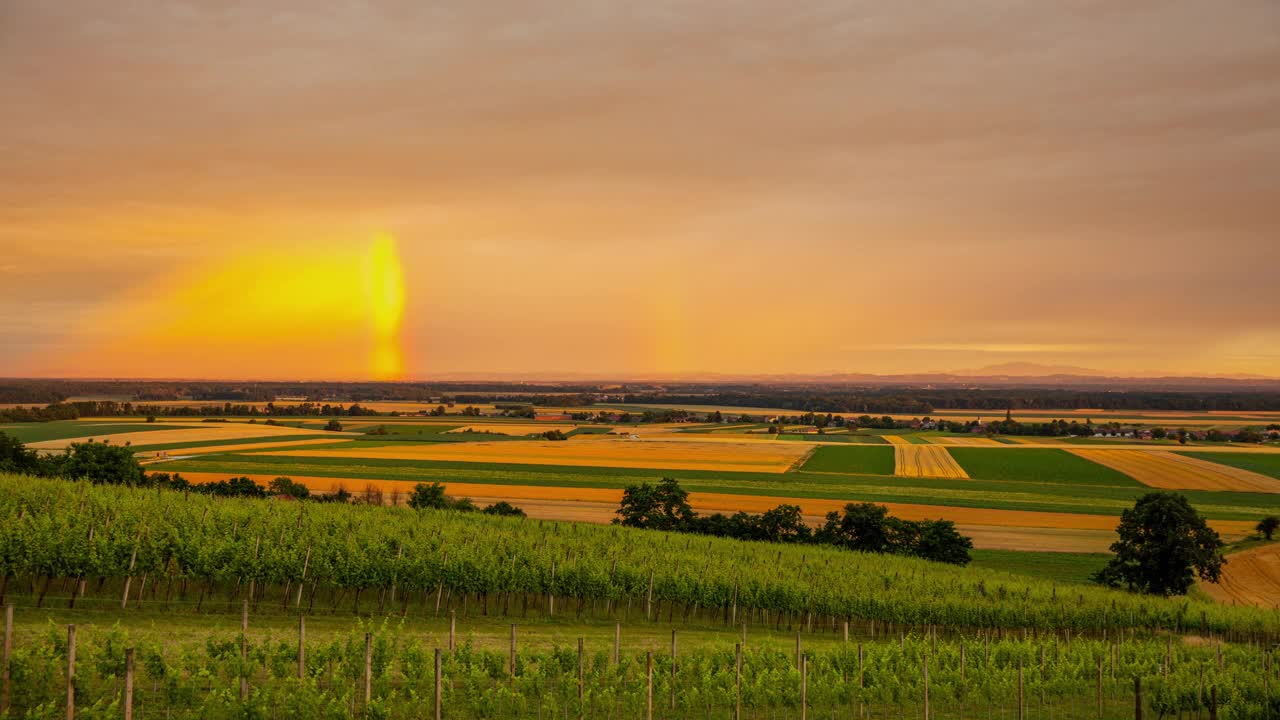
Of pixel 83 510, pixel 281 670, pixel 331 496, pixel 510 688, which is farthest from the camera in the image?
pixel 331 496

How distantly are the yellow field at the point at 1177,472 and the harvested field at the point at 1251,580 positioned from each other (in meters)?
31.7

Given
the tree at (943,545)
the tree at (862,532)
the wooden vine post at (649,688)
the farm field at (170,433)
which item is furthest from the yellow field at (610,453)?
the wooden vine post at (649,688)

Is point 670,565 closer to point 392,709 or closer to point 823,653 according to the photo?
point 823,653

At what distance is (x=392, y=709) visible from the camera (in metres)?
17.9

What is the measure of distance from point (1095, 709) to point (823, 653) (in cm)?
764

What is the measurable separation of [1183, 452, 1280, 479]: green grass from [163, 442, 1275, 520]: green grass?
26.5m

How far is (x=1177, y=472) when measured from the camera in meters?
102

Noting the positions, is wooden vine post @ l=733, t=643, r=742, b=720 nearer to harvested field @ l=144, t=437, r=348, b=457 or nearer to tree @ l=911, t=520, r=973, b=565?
tree @ l=911, t=520, r=973, b=565

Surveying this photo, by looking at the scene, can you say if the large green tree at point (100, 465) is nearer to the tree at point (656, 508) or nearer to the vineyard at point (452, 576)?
the vineyard at point (452, 576)

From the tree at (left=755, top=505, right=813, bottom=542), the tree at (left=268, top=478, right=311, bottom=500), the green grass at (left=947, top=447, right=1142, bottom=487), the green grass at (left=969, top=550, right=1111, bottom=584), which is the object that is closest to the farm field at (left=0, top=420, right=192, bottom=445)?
the tree at (left=268, top=478, right=311, bottom=500)

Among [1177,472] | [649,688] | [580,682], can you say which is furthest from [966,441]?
[649,688]

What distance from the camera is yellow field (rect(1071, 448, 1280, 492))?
297ft

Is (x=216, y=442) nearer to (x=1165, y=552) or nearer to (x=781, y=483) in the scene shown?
(x=781, y=483)

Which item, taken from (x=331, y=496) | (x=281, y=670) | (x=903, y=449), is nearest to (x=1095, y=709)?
(x=281, y=670)
